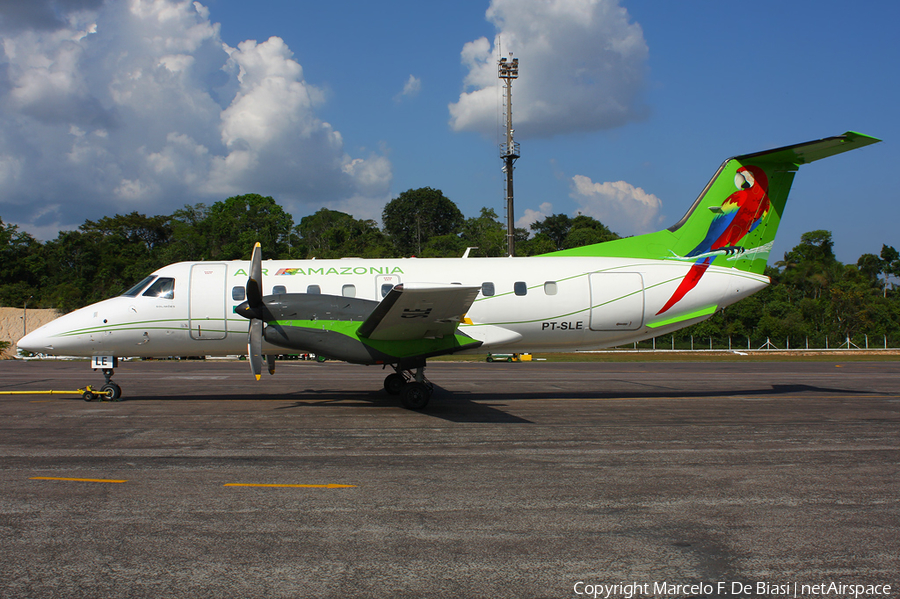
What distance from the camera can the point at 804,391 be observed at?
52.5 feet

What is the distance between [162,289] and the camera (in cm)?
1312

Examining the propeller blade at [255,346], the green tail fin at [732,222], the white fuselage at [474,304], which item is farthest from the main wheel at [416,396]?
the green tail fin at [732,222]

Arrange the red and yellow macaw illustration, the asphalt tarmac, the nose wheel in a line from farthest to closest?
the red and yellow macaw illustration → the nose wheel → the asphalt tarmac

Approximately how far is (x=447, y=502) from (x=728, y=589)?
2769 millimetres

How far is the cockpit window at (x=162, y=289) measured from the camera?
42.8 feet

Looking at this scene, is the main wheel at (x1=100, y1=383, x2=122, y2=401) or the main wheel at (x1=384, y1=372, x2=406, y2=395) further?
the main wheel at (x1=384, y1=372, x2=406, y2=395)

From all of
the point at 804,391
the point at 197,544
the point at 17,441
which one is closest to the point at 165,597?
the point at 197,544

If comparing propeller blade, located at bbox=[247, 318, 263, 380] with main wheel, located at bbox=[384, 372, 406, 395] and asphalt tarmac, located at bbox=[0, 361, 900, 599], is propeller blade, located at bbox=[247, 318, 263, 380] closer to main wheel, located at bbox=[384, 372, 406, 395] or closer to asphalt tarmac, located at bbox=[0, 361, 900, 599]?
asphalt tarmac, located at bbox=[0, 361, 900, 599]

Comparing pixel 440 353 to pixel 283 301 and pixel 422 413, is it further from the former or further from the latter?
pixel 283 301

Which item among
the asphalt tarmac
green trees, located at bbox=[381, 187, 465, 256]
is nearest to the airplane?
the asphalt tarmac

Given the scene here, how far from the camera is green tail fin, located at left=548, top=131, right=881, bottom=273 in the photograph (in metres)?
14.4

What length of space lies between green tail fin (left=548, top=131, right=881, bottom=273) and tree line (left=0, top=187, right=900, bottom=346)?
33.3m

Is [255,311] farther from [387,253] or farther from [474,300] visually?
[387,253]

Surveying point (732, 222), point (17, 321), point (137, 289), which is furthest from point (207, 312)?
point (17, 321)
